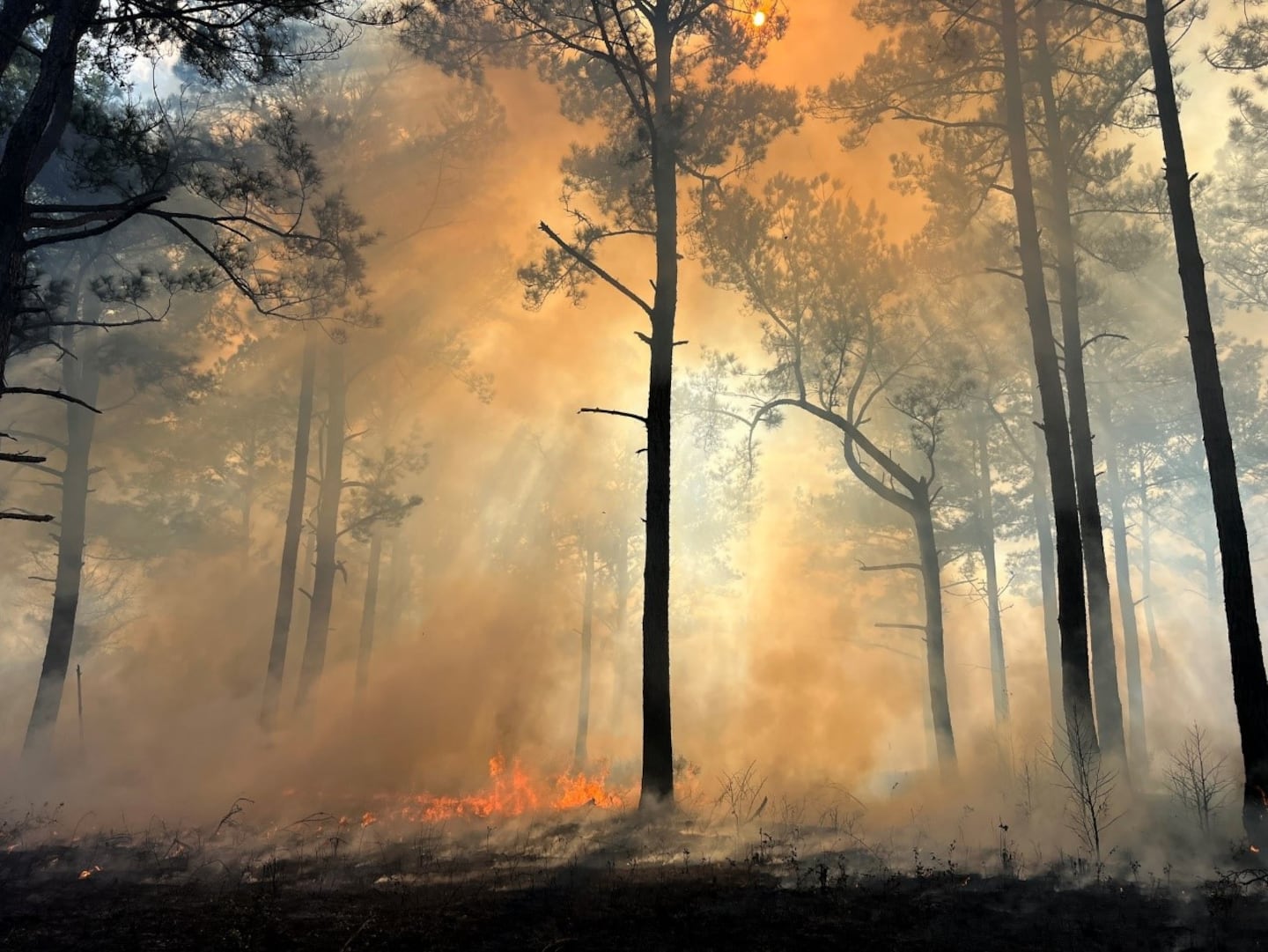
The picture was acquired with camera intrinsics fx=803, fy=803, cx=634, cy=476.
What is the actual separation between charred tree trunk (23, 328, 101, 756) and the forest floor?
7.05 metres

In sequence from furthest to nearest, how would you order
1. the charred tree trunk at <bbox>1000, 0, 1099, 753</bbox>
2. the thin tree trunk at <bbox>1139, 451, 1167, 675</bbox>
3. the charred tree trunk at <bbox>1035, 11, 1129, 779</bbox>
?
the thin tree trunk at <bbox>1139, 451, 1167, 675</bbox>
the charred tree trunk at <bbox>1035, 11, 1129, 779</bbox>
the charred tree trunk at <bbox>1000, 0, 1099, 753</bbox>

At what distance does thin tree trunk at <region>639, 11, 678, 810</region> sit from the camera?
31.4 ft

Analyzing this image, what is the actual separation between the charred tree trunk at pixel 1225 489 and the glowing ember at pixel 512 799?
6.53 meters

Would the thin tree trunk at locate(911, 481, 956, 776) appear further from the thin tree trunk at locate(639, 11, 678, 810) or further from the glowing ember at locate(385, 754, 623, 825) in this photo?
the thin tree trunk at locate(639, 11, 678, 810)

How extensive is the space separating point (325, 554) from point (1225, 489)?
A: 15.9 metres

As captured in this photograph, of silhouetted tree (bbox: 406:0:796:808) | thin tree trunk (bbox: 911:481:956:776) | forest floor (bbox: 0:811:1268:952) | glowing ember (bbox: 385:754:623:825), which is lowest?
glowing ember (bbox: 385:754:623:825)

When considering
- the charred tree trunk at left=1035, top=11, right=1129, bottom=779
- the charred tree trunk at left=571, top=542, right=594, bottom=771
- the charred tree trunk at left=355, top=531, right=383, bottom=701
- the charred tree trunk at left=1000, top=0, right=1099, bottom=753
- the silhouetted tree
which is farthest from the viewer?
the charred tree trunk at left=355, top=531, right=383, bottom=701

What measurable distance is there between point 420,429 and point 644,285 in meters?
9.44

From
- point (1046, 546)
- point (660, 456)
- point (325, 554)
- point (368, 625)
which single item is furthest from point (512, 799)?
point (1046, 546)

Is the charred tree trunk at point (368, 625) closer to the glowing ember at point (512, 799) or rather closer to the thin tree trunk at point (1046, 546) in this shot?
the glowing ember at point (512, 799)

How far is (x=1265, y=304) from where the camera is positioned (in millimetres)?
17297

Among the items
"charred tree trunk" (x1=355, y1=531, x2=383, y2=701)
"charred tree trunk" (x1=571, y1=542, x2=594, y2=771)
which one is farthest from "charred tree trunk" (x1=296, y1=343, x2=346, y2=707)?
"charred tree trunk" (x1=571, y1=542, x2=594, y2=771)

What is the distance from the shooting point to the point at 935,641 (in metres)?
14.1

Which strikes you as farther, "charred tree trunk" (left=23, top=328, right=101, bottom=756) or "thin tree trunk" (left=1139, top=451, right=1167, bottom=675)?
"thin tree trunk" (left=1139, top=451, right=1167, bottom=675)
